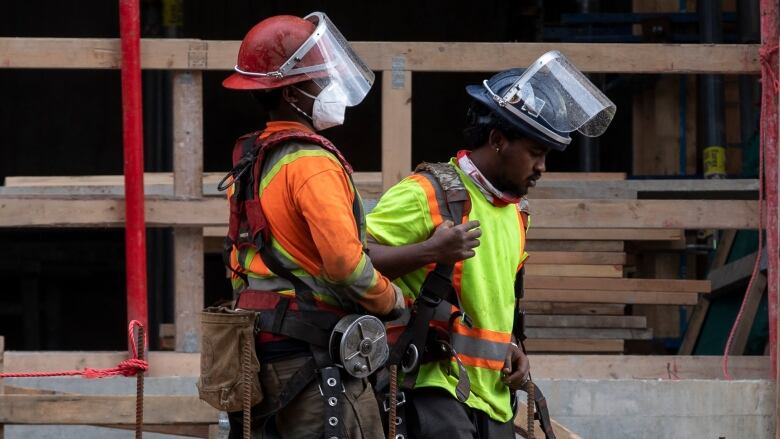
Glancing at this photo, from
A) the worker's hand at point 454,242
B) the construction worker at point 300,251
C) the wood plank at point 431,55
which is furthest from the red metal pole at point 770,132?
the construction worker at point 300,251

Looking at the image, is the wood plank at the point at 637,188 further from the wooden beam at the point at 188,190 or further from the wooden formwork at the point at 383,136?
the wooden beam at the point at 188,190

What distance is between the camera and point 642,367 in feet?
22.0

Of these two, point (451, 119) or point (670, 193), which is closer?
point (670, 193)

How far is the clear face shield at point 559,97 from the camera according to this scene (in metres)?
4.50

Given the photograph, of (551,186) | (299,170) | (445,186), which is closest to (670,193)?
(551,186)

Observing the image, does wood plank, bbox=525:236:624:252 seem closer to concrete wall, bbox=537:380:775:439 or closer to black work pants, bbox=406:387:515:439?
concrete wall, bbox=537:380:775:439

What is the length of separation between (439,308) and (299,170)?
822 mm

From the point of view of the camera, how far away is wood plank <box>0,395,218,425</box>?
4.96 metres

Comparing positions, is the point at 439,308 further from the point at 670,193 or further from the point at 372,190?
the point at 670,193

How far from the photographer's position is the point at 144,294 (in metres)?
6.45

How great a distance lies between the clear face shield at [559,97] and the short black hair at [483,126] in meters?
0.07

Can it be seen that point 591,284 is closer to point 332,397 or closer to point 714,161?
point 714,161

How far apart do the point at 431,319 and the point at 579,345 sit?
4.03 m

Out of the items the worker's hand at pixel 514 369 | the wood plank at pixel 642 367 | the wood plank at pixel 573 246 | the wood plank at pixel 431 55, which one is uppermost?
the wood plank at pixel 431 55
